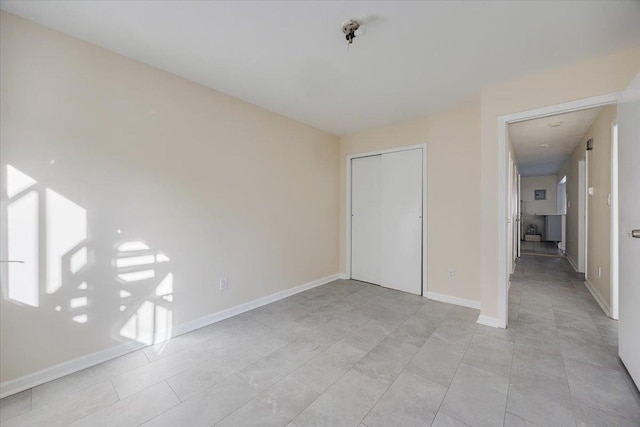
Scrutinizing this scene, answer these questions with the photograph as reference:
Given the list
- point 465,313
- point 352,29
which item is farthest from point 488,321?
point 352,29

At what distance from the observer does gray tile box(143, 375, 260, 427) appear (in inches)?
56.8

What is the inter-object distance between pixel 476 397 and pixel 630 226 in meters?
1.51

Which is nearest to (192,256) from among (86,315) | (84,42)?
(86,315)

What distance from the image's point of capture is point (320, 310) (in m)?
3.01

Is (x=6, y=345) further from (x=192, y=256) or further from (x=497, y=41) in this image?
(x=497, y=41)

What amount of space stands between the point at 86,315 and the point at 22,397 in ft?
1.69

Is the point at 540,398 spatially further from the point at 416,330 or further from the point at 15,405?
the point at 15,405

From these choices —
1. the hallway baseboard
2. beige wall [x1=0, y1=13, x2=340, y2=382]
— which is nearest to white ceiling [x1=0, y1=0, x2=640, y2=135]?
beige wall [x1=0, y1=13, x2=340, y2=382]

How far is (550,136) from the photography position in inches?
171

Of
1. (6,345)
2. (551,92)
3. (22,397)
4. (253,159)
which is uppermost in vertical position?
(551,92)

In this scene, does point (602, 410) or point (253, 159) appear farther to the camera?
point (253, 159)

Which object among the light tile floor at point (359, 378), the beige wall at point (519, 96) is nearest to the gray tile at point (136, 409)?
the light tile floor at point (359, 378)

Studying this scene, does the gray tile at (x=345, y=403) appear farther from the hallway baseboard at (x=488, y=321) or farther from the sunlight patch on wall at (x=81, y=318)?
the sunlight patch on wall at (x=81, y=318)

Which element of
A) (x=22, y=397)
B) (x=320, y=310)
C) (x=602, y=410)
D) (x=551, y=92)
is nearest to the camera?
(x=602, y=410)
